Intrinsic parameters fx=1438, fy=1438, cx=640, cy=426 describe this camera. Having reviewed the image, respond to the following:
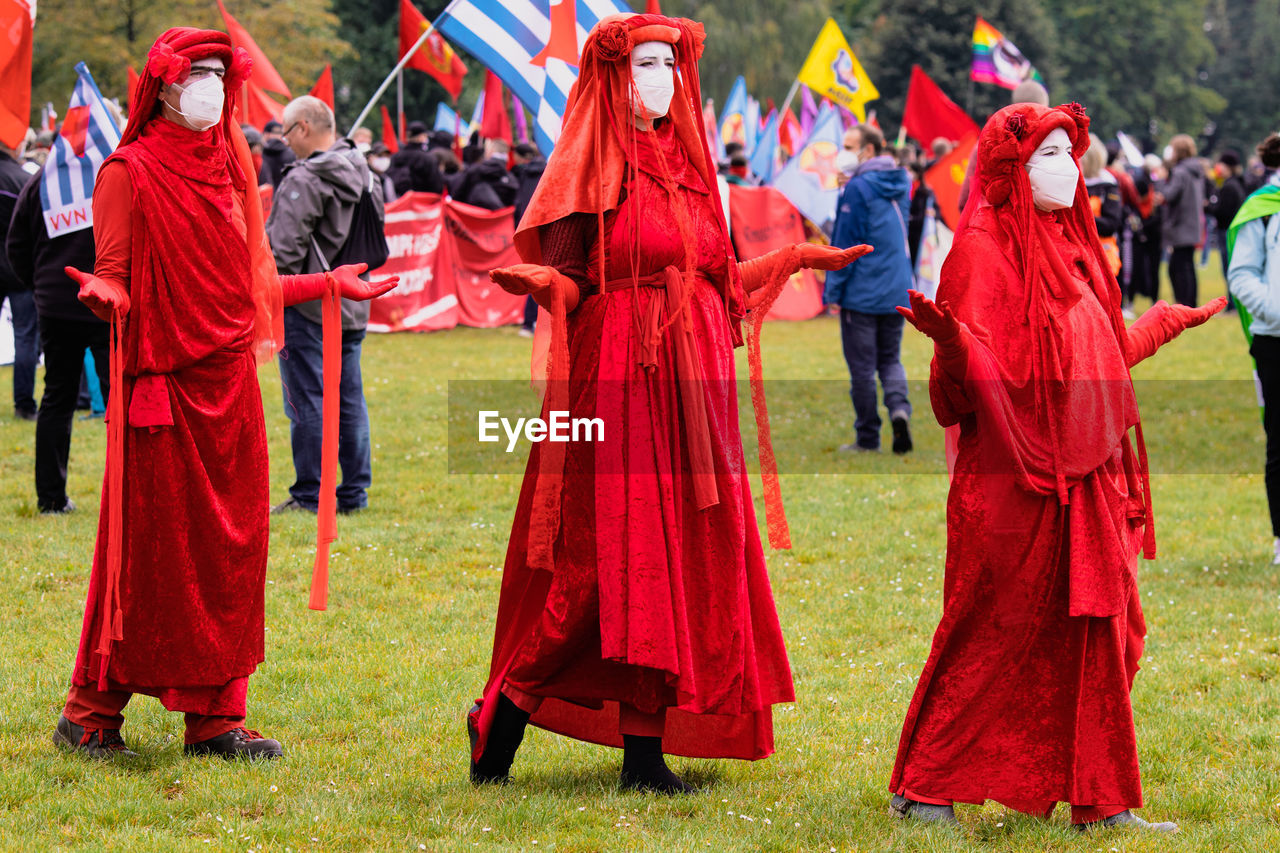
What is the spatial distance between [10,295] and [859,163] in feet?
21.6

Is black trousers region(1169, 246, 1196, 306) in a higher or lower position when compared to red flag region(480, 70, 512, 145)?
lower

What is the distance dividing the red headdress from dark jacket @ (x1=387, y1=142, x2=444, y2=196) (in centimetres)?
1342

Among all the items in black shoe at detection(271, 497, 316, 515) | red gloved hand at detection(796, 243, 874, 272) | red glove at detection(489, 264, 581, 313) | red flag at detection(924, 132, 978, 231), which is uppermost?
red flag at detection(924, 132, 978, 231)

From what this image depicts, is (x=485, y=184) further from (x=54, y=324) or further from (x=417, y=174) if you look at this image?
(x=54, y=324)

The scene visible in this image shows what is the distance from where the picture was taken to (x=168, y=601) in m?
4.47

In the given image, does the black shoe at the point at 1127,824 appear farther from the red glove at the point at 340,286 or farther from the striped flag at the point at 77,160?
the striped flag at the point at 77,160

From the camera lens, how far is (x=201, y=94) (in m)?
4.39

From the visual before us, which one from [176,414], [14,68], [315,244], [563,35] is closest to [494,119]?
[315,244]

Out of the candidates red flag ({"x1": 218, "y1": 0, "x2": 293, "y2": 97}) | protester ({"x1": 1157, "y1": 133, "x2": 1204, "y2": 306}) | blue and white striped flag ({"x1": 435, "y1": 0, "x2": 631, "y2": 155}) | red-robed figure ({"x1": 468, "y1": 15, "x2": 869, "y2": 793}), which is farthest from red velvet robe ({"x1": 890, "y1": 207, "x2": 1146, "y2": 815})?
protester ({"x1": 1157, "y1": 133, "x2": 1204, "y2": 306})

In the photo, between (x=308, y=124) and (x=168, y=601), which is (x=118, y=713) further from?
(x=308, y=124)

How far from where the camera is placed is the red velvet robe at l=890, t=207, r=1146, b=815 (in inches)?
155

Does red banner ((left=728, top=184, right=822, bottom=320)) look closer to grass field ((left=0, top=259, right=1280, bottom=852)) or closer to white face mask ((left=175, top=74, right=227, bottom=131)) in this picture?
grass field ((left=0, top=259, right=1280, bottom=852))

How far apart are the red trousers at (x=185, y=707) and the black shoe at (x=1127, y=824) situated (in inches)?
103

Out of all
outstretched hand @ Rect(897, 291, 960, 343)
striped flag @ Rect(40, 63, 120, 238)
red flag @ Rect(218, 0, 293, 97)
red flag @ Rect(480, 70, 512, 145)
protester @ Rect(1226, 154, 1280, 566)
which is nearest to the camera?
outstretched hand @ Rect(897, 291, 960, 343)
